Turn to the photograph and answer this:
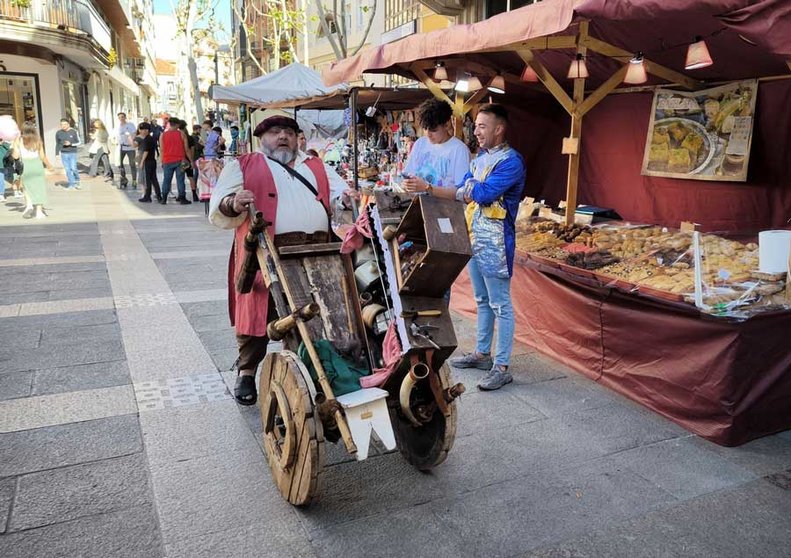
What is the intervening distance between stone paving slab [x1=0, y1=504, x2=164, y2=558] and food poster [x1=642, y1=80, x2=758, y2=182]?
5.50 meters

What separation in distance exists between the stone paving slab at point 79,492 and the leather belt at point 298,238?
136 cm

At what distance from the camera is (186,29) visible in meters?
26.0

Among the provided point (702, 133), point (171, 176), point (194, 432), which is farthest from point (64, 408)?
point (171, 176)

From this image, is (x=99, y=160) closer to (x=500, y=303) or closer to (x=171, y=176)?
(x=171, y=176)

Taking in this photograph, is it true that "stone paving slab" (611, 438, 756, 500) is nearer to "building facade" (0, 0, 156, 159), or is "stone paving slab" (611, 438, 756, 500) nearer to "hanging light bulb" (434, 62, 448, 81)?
"hanging light bulb" (434, 62, 448, 81)

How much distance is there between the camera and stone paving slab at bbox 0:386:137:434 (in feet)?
11.9

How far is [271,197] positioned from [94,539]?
1.81m

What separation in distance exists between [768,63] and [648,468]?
12.2 feet

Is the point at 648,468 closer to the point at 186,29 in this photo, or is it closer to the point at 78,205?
the point at 78,205

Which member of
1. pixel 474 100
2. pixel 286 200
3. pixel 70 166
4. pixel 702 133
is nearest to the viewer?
pixel 286 200

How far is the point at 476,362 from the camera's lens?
4.62 meters

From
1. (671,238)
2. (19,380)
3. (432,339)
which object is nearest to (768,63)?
(671,238)

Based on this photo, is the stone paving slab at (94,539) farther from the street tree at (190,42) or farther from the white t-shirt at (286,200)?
the street tree at (190,42)

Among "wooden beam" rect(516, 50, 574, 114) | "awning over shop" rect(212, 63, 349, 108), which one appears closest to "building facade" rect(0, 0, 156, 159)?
"awning over shop" rect(212, 63, 349, 108)
